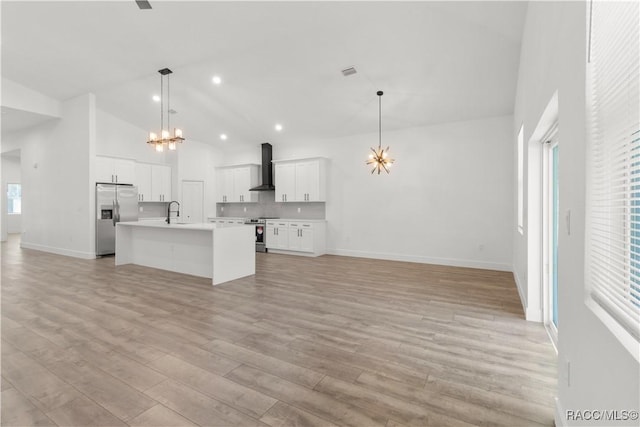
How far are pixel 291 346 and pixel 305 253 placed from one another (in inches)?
197

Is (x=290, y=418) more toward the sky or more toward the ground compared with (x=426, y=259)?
more toward the ground

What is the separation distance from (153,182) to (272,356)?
7.72m

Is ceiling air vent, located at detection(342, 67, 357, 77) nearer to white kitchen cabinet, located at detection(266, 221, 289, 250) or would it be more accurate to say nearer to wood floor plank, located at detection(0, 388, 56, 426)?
white kitchen cabinet, located at detection(266, 221, 289, 250)

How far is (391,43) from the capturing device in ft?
14.1

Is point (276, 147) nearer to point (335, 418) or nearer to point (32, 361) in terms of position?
point (32, 361)

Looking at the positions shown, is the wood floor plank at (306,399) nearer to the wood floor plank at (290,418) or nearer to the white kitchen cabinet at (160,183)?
the wood floor plank at (290,418)

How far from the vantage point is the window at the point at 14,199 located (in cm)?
1195

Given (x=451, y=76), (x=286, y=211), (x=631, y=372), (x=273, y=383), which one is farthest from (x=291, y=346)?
(x=286, y=211)

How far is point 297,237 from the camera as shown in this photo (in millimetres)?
7754

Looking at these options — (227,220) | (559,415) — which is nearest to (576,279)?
(559,415)

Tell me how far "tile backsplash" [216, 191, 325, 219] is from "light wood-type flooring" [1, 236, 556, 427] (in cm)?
381

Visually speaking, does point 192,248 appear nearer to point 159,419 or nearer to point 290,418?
point 159,419

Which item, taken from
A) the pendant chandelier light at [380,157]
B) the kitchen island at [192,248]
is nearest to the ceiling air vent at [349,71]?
the pendant chandelier light at [380,157]

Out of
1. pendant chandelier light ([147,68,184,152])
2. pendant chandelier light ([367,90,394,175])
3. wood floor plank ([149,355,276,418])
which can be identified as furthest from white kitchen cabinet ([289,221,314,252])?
wood floor plank ([149,355,276,418])
